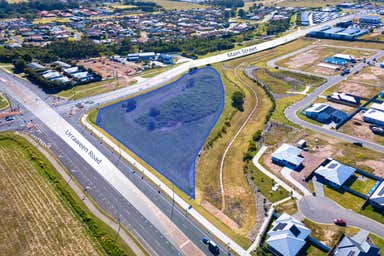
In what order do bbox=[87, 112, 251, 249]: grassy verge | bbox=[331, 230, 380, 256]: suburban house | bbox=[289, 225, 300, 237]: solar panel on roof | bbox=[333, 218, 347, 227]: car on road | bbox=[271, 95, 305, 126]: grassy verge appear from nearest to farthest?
1. bbox=[331, 230, 380, 256]: suburban house
2. bbox=[289, 225, 300, 237]: solar panel on roof
3. bbox=[87, 112, 251, 249]: grassy verge
4. bbox=[333, 218, 347, 227]: car on road
5. bbox=[271, 95, 305, 126]: grassy verge

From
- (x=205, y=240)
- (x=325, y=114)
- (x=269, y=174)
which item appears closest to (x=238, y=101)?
(x=325, y=114)

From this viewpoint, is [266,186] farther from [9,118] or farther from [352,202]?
[9,118]

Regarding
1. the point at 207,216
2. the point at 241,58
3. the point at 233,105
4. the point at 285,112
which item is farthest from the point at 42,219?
the point at 241,58

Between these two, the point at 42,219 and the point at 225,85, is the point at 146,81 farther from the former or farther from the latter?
the point at 42,219

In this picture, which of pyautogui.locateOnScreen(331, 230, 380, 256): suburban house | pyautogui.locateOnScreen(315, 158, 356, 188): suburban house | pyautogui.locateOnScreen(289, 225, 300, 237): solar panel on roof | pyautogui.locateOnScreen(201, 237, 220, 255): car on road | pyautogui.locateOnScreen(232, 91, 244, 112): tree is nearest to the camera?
pyautogui.locateOnScreen(331, 230, 380, 256): suburban house

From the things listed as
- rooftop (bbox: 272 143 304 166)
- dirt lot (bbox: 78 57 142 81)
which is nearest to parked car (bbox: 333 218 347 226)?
rooftop (bbox: 272 143 304 166)

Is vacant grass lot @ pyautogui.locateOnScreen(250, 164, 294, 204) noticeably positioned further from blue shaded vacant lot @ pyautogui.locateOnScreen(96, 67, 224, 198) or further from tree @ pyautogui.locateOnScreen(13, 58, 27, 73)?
tree @ pyautogui.locateOnScreen(13, 58, 27, 73)
